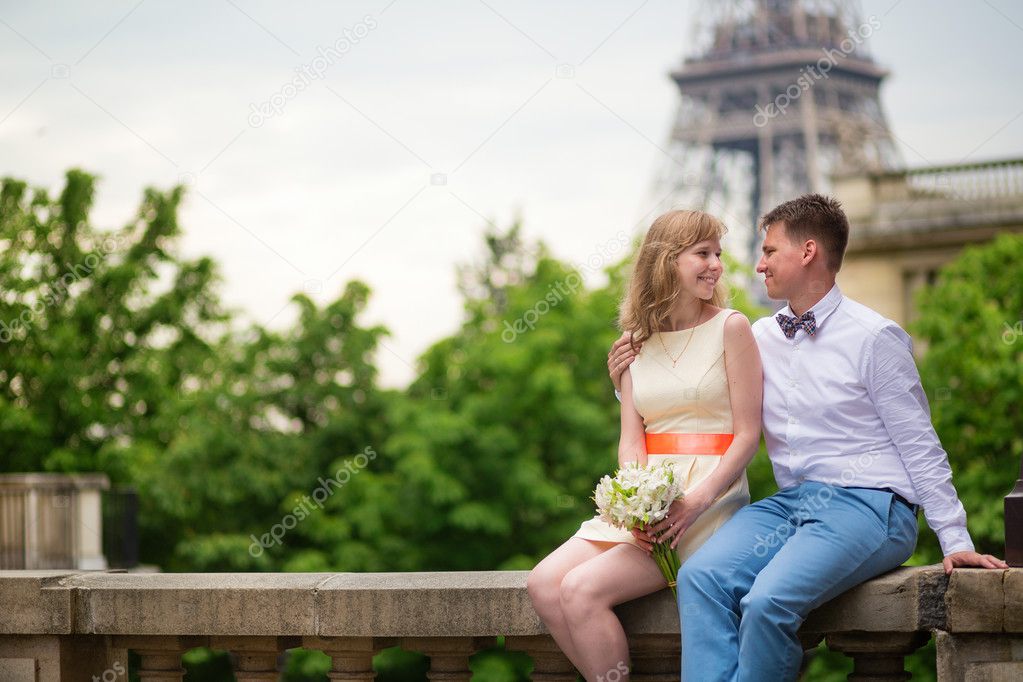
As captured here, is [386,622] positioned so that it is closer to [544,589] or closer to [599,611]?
[544,589]

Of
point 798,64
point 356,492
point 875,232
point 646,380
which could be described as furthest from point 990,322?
point 798,64

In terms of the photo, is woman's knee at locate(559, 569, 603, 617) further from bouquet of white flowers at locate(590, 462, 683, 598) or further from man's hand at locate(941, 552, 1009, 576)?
man's hand at locate(941, 552, 1009, 576)

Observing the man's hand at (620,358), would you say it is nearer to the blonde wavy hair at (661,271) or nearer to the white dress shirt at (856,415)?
the blonde wavy hair at (661,271)

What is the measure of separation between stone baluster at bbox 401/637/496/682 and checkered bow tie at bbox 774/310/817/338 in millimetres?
1458

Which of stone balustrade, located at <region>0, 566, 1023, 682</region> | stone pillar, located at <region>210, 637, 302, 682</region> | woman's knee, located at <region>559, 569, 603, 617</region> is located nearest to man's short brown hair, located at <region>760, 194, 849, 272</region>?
stone balustrade, located at <region>0, 566, 1023, 682</region>

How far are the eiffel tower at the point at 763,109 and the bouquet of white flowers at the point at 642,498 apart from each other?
39.7 m

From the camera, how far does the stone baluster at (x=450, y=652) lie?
4.32 meters

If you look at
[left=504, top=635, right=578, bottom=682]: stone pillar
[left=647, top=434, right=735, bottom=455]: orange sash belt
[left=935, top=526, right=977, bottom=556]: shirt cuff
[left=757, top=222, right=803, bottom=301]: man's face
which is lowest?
[left=504, top=635, right=578, bottom=682]: stone pillar

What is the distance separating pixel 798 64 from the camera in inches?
1893

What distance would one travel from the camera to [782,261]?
433 cm

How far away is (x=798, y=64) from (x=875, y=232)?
67.1 feet

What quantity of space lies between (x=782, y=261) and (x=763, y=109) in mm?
40974

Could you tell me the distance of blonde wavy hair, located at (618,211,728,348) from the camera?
440cm

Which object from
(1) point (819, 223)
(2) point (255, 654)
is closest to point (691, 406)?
(1) point (819, 223)
